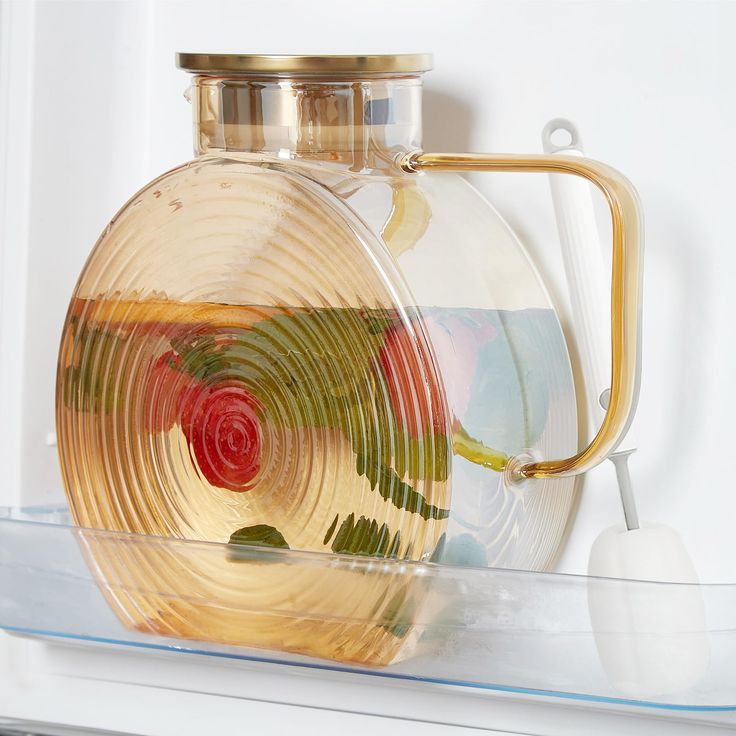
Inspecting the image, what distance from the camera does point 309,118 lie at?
36 centimetres

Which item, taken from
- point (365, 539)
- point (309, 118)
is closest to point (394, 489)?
point (365, 539)

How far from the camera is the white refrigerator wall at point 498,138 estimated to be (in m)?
0.37

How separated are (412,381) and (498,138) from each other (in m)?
0.15

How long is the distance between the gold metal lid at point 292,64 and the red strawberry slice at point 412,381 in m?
0.10

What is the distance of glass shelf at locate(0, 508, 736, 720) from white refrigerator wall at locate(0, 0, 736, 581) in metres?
0.09

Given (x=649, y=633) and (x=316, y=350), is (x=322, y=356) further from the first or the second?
(x=649, y=633)

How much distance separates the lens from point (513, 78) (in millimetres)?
405

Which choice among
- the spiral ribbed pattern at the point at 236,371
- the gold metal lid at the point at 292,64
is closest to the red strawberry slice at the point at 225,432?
the spiral ribbed pattern at the point at 236,371

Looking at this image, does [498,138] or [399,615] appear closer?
[399,615]

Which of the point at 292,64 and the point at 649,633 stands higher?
the point at 292,64

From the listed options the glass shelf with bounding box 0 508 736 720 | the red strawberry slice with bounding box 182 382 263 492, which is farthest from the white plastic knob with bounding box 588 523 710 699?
the red strawberry slice with bounding box 182 382 263 492

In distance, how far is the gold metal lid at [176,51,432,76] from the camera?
0.35 m

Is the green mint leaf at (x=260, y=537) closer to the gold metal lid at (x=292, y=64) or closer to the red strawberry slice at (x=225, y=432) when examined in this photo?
the red strawberry slice at (x=225, y=432)

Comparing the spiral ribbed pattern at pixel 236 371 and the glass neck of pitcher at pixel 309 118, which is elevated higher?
the glass neck of pitcher at pixel 309 118
